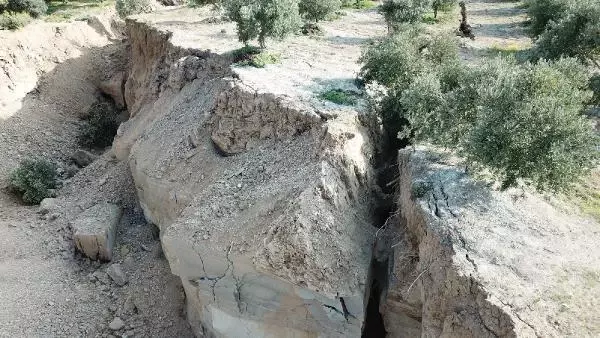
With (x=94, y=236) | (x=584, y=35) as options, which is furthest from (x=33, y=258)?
(x=584, y=35)

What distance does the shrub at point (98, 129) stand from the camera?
26925 millimetres

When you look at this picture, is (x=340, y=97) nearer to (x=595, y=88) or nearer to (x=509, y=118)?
(x=509, y=118)

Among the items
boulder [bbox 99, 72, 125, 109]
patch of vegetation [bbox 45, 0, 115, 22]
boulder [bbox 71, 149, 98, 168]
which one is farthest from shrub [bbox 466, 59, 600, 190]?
patch of vegetation [bbox 45, 0, 115, 22]

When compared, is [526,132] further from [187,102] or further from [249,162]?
[187,102]

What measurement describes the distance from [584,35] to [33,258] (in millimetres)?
20530

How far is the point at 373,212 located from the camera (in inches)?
559

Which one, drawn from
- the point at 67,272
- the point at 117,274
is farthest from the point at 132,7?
the point at 117,274

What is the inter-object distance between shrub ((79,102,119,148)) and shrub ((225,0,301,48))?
1093 cm

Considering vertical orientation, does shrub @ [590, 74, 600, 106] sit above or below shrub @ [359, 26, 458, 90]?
below

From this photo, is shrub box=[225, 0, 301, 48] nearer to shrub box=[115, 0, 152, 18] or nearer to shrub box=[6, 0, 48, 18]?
shrub box=[115, 0, 152, 18]

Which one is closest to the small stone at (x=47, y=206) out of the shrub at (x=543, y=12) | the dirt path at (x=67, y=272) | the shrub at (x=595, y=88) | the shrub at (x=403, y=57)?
the dirt path at (x=67, y=272)

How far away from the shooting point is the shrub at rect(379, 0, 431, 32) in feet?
82.9

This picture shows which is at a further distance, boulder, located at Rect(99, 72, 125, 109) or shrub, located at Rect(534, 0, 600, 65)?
boulder, located at Rect(99, 72, 125, 109)

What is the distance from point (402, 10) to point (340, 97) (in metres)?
11.1
